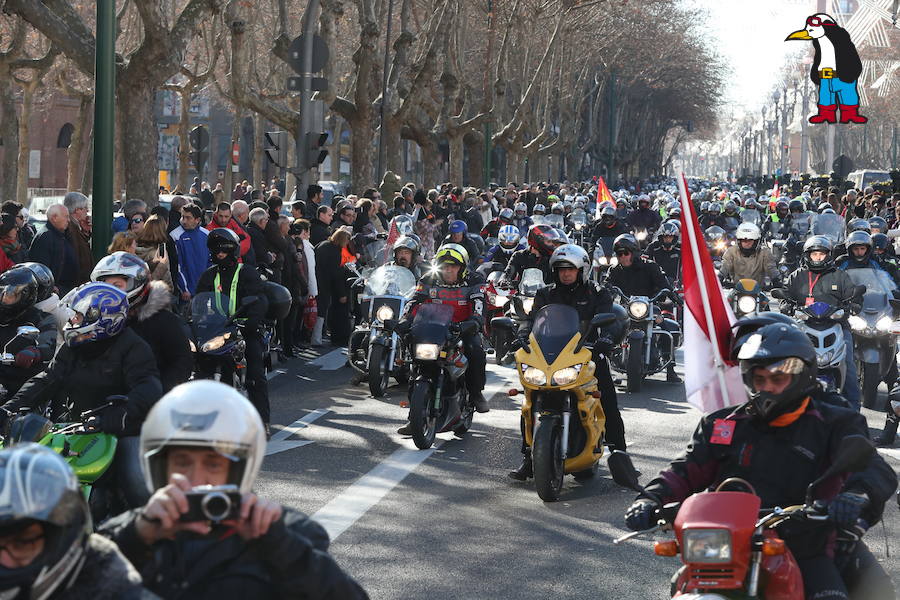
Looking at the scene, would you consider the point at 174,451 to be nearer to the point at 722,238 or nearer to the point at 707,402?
the point at 707,402

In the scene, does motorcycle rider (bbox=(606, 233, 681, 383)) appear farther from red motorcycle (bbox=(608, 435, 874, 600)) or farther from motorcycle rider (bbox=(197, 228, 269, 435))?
red motorcycle (bbox=(608, 435, 874, 600))

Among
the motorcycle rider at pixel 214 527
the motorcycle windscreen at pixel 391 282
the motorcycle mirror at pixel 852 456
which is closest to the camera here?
the motorcycle rider at pixel 214 527

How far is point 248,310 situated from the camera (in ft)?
35.6

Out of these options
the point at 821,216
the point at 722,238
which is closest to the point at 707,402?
the point at 722,238

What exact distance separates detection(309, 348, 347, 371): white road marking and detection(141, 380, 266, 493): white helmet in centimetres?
1272

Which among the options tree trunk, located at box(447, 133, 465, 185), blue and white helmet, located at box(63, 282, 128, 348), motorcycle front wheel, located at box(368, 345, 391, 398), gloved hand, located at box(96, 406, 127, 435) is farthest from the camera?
tree trunk, located at box(447, 133, 465, 185)

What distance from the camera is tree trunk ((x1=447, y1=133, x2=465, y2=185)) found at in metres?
47.0

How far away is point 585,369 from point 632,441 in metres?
2.41

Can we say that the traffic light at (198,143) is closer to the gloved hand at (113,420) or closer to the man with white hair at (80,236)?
the man with white hair at (80,236)

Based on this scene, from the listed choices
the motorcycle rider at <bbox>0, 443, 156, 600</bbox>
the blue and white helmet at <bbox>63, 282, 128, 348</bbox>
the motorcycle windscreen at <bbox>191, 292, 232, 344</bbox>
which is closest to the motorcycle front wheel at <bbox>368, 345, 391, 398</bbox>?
the motorcycle windscreen at <bbox>191, 292, 232, 344</bbox>

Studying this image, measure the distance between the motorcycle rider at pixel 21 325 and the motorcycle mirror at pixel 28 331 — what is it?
0.08 ft

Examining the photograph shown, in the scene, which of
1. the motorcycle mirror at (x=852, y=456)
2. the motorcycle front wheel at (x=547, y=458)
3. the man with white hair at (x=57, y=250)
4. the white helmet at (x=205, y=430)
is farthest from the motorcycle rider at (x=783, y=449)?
the man with white hair at (x=57, y=250)

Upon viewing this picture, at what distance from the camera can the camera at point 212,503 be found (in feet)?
10.7

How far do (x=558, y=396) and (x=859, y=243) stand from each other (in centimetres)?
562
